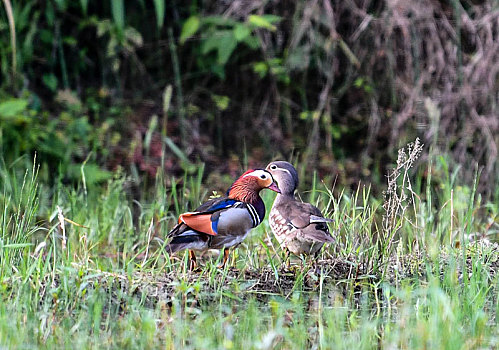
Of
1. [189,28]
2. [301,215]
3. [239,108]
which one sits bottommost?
[239,108]

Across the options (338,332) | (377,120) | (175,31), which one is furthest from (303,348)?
(175,31)

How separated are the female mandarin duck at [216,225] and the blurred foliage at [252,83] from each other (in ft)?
10.7

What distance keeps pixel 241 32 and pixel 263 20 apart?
0.85 ft

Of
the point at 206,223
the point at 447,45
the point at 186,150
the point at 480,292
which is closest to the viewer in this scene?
the point at 480,292

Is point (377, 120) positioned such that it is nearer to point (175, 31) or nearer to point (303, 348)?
point (175, 31)

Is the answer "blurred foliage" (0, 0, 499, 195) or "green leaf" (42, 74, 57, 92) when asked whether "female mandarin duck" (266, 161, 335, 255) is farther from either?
"green leaf" (42, 74, 57, 92)

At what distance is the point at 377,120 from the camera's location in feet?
27.1

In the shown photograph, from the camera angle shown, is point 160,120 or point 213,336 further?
point 160,120

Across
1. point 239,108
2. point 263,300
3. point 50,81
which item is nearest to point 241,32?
point 239,108

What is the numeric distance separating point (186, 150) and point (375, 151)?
1.89m

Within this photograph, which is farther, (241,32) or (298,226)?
(241,32)

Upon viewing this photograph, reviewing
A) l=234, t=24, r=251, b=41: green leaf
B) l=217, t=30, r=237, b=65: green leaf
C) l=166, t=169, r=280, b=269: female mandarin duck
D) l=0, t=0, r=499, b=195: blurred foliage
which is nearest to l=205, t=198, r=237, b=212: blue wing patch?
l=166, t=169, r=280, b=269: female mandarin duck

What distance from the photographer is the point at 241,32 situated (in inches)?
305

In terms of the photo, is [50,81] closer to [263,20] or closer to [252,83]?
[252,83]
